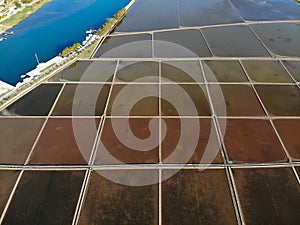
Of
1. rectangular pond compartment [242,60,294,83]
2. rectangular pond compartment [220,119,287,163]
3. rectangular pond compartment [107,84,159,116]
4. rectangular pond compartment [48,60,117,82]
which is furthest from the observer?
rectangular pond compartment [48,60,117,82]

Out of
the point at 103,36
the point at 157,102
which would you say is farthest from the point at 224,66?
the point at 103,36

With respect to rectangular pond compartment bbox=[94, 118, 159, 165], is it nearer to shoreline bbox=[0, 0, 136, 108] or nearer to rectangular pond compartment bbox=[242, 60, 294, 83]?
shoreline bbox=[0, 0, 136, 108]

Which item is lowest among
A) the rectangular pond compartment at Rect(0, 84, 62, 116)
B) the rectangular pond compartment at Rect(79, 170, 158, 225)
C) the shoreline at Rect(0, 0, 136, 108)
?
the rectangular pond compartment at Rect(79, 170, 158, 225)

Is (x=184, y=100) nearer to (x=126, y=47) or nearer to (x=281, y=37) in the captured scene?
(x=126, y=47)

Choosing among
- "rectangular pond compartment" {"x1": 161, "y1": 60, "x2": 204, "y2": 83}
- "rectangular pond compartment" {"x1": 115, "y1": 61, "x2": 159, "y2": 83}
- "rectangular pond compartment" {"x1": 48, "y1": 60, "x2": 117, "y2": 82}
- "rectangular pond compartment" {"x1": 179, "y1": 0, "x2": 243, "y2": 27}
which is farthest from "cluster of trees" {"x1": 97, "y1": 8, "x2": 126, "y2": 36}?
"rectangular pond compartment" {"x1": 161, "y1": 60, "x2": 204, "y2": 83}

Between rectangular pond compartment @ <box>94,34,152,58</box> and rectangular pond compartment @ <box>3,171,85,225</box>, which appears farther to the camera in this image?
rectangular pond compartment @ <box>94,34,152,58</box>
